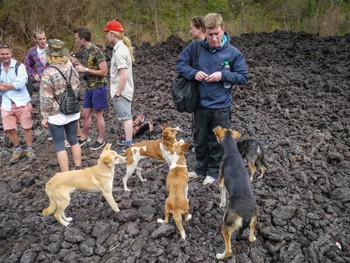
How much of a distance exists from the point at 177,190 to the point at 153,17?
16727 millimetres

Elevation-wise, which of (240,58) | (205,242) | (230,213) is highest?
(240,58)

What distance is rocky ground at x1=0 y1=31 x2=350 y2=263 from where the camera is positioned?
3988 millimetres

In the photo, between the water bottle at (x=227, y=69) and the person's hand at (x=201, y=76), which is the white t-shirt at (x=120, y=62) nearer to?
the person's hand at (x=201, y=76)

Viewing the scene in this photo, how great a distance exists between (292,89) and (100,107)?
5.48 meters

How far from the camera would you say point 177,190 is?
4.18 meters

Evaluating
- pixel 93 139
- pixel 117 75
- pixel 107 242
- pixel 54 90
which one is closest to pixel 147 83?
pixel 93 139

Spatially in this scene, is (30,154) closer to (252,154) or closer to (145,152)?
(145,152)

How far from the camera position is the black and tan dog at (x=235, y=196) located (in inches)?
143

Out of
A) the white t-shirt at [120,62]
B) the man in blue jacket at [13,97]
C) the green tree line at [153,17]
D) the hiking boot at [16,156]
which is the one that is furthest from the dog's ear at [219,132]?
the green tree line at [153,17]

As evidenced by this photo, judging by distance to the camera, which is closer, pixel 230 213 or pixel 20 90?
pixel 230 213

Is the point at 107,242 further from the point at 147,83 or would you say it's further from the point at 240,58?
the point at 147,83

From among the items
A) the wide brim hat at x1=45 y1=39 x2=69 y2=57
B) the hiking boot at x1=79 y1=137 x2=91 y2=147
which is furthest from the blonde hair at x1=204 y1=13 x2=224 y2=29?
the hiking boot at x1=79 y1=137 x2=91 y2=147

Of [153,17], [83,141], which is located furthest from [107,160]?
[153,17]

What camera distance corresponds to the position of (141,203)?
471cm
